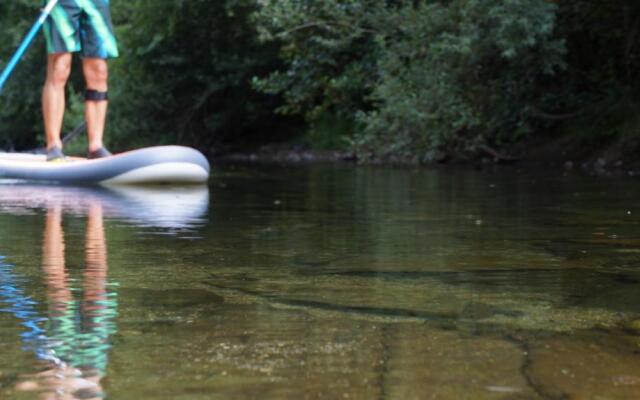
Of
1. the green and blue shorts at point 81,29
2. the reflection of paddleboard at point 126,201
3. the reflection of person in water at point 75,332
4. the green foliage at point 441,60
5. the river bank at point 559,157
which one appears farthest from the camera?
the river bank at point 559,157

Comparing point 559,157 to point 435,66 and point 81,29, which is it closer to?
point 435,66

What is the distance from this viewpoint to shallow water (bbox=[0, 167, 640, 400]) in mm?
2654

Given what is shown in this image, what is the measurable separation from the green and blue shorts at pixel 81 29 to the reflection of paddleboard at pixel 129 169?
3.18 feet

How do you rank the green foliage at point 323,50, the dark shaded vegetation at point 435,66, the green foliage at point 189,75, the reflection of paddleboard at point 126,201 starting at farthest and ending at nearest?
the green foliage at point 189,75
the green foliage at point 323,50
the dark shaded vegetation at point 435,66
the reflection of paddleboard at point 126,201

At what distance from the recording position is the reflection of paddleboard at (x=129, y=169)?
10.6 m

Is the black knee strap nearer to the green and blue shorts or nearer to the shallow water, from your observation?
the green and blue shorts

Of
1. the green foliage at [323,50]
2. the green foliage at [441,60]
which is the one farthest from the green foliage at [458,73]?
the green foliage at [323,50]

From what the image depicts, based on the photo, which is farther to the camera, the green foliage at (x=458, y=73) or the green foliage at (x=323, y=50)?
the green foliage at (x=323, y=50)

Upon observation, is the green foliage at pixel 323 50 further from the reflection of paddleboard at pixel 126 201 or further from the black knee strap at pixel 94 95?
the reflection of paddleboard at pixel 126 201

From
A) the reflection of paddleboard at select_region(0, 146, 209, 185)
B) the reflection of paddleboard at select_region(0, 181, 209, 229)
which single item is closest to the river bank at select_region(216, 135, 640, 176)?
the reflection of paddleboard at select_region(0, 146, 209, 185)

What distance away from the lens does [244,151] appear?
25.1m

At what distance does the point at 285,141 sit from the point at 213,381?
22.8 m

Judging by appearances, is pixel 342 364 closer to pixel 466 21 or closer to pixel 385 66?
pixel 466 21

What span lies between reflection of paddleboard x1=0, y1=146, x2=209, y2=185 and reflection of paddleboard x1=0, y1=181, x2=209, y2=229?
196 mm
